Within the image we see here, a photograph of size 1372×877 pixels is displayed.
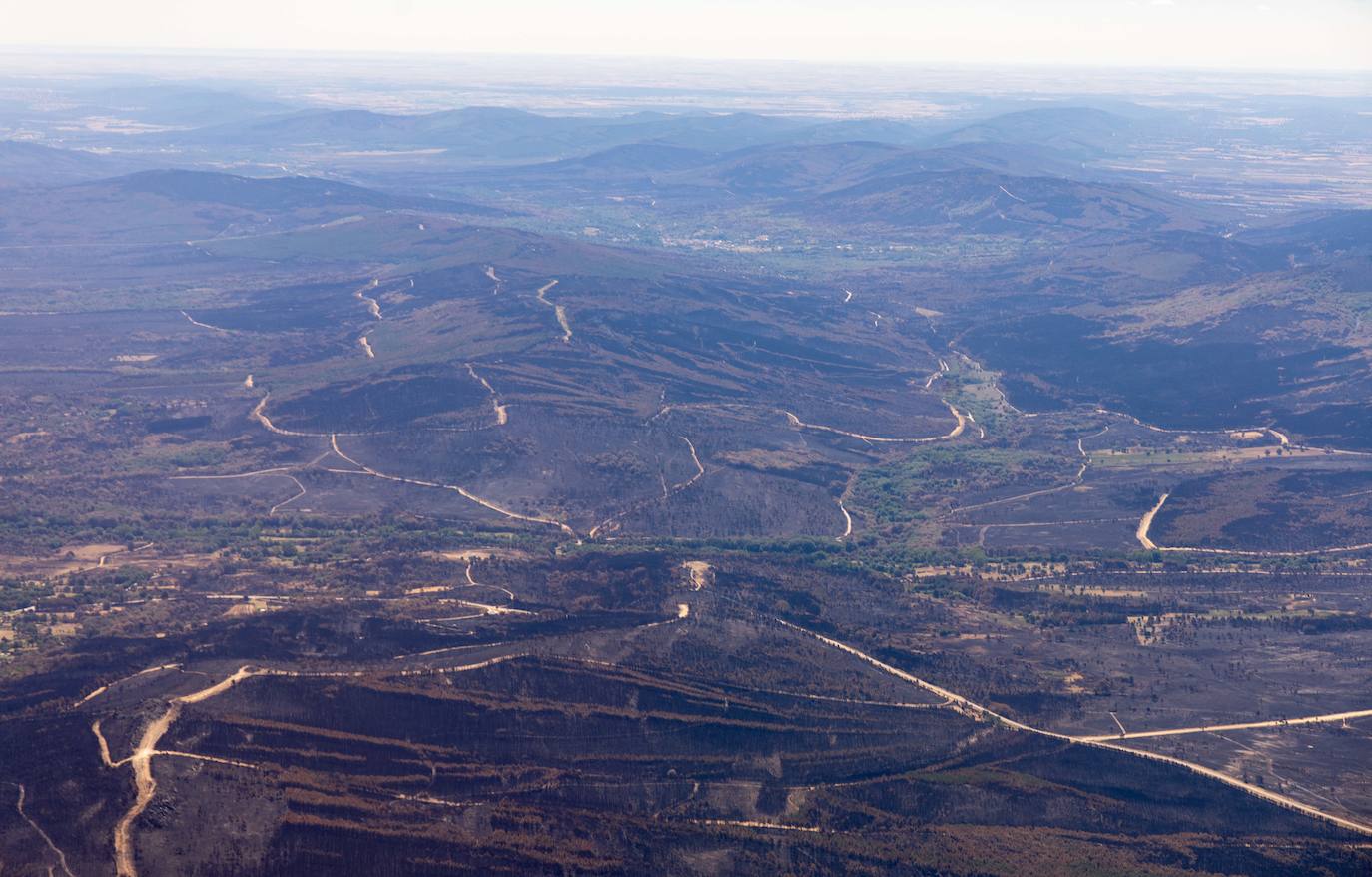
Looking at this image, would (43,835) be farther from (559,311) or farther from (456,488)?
(559,311)

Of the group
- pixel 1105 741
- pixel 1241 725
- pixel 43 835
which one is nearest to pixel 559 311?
pixel 1105 741

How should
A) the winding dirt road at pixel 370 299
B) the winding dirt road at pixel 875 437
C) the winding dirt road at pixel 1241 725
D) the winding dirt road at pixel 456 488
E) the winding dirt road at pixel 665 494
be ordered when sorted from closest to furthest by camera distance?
1. the winding dirt road at pixel 1241 725
2. the winding dirt road at pixel 665 494
3. the winding dirt road at pixel 456 488
4. the winding dirt road at pixel 875 437
5. the winding dirt road at pixel 370 299

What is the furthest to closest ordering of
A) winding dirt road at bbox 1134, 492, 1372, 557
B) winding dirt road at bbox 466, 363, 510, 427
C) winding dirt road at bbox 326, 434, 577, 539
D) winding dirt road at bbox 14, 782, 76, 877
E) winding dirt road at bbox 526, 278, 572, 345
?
winding dirt road at bbox 526, 278, 572, 345, winding dirt road at bbox 466, 363, 510, 427, winding dirt road at bbox 326, 434, 577, 539, winding dirt road at bbox 1134, 492, 1372, 557, winding dirt road at bbox 14, 782, 76, 877

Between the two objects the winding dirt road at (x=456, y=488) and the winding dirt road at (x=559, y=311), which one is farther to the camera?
the winding dirt road at (x=559, y=311)

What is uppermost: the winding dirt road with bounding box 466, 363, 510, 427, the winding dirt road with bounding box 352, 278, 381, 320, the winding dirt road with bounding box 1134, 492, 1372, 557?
the winding dirt road with bounding box 352, 278, 381, 320

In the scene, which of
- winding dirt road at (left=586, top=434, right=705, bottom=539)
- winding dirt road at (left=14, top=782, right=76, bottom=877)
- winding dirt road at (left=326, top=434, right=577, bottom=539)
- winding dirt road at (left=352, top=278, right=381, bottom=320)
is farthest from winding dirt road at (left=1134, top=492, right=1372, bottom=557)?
winding dirt road at (left=352, top=278, right=381, bottom=320)

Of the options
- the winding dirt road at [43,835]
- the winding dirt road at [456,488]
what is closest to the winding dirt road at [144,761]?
the winding dirt road at [43,835]

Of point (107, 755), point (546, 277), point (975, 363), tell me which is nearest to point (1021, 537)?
point (975, 363)

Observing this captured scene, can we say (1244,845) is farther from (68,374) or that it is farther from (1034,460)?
(68,374)

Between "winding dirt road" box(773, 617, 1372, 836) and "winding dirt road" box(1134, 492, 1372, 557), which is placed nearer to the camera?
"winding dirt road" box(773, 617, 1372, 836)

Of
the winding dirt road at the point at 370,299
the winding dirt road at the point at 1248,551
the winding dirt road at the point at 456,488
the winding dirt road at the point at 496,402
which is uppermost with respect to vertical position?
the winding dirt road at the point at 370,299

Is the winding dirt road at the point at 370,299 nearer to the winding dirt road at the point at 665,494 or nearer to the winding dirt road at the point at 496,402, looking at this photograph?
the winding dirt road at the point at 496,402

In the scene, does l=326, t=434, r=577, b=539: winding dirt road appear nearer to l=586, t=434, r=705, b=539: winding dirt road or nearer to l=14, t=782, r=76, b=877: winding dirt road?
l=586, t=434, r=705, b=539: winding dirt road
